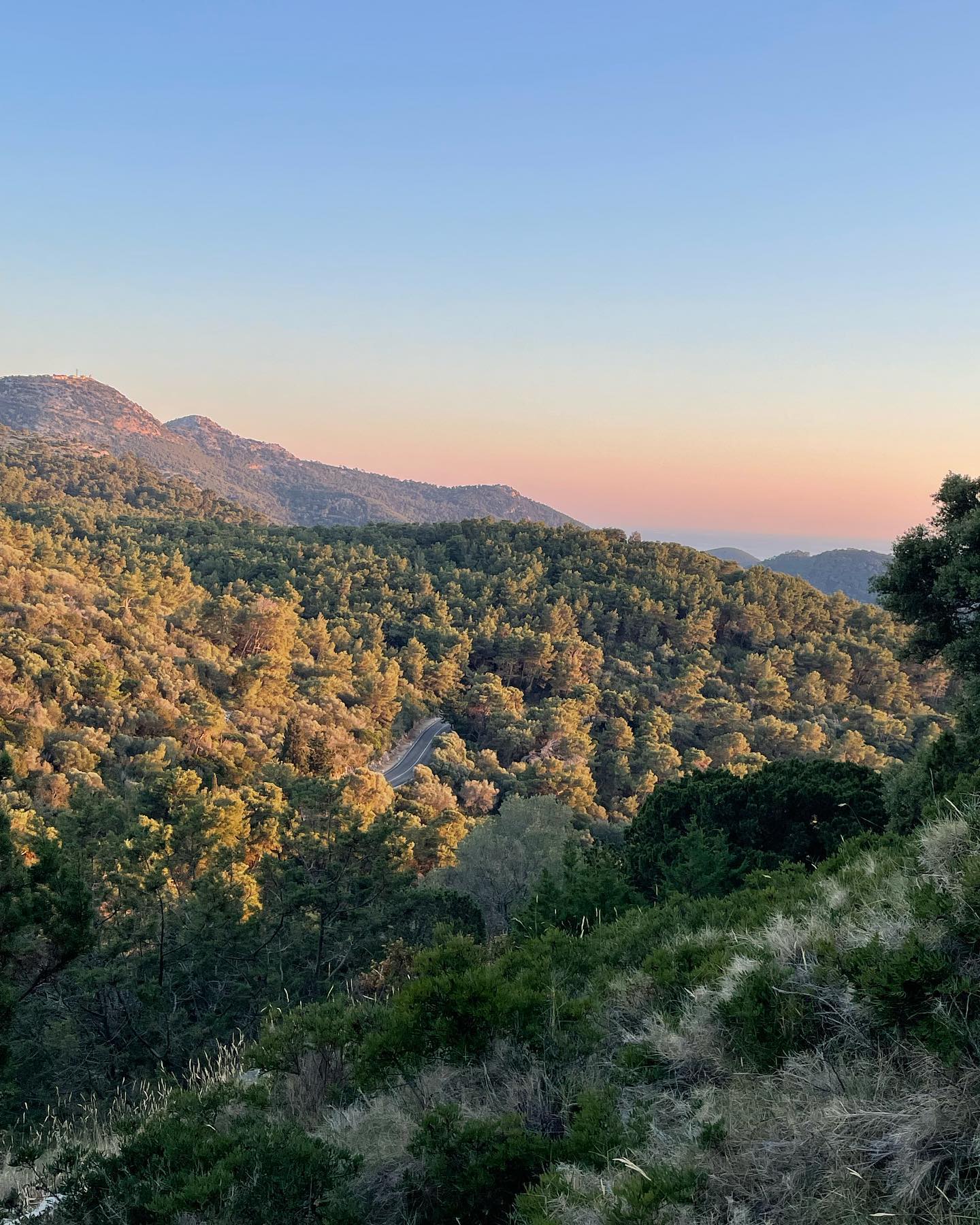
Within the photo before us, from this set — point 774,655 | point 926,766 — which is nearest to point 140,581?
point 774,655

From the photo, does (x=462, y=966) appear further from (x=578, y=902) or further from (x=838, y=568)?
(x=838, y=568)

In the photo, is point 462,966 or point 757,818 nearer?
point 462,966

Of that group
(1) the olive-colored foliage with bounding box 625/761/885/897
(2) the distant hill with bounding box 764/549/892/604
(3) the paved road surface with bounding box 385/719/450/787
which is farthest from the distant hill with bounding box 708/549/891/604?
(1) the olive-colored foliage with bounding box 625/761/885/897

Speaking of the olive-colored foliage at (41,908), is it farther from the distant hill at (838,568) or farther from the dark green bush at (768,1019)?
the distant hill at (838,568)

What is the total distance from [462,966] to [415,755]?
41.5 m

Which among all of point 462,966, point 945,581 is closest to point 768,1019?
point 462,966

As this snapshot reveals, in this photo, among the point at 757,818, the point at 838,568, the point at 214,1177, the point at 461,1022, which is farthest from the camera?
the point at 838,568

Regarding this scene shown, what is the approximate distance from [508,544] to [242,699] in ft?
128

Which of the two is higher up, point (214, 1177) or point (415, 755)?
point (214, 1177)

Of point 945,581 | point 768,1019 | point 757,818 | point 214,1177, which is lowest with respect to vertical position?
point 757,818

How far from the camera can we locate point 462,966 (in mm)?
4945

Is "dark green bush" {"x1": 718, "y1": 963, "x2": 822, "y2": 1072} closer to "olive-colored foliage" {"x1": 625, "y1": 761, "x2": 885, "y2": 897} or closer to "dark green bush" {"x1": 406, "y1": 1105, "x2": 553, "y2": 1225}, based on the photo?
"dark green bush" {"x1": 406, "y1": 1105, "x2": 553, "y2": 1225}

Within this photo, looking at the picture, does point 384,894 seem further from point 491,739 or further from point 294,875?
point 491,739

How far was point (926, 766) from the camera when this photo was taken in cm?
999
